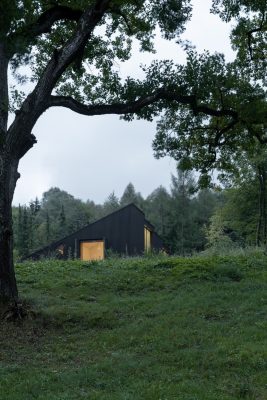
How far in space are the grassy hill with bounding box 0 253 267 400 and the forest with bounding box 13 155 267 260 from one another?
346cm

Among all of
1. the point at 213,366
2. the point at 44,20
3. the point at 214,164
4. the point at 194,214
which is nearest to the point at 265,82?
the point at 214,164

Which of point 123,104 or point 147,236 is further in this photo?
point 147,236

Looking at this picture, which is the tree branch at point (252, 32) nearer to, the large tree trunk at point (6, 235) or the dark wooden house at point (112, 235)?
the large tree trunk at point (6, 235)

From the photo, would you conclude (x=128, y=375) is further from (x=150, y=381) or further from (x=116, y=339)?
(x=116, y=339)

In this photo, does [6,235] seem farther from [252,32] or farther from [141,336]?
[252,32]

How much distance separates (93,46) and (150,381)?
8.55 metres

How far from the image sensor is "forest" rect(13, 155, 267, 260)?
129 ft

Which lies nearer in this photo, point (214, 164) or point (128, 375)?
point (128, 375)

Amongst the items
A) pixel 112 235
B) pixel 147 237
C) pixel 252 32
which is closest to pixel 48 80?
pixel 252 32

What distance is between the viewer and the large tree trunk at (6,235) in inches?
340

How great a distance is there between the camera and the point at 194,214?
66.1 metres

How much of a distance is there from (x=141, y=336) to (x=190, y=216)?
5753 centimetres

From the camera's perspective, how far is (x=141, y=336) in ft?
25.6

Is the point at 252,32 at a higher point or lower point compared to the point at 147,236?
higher
